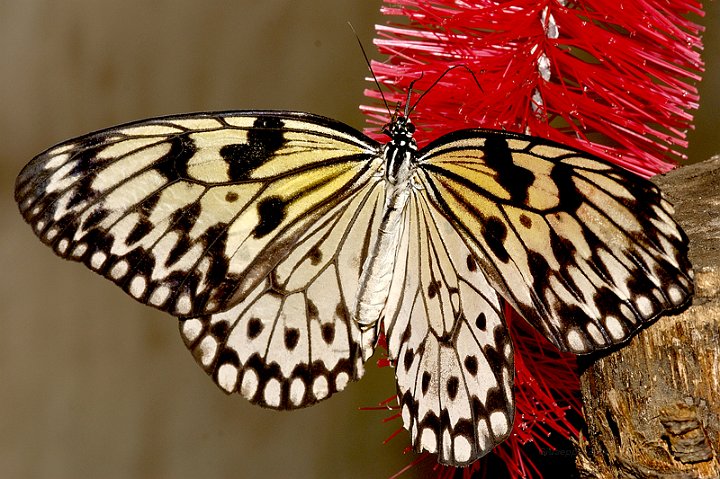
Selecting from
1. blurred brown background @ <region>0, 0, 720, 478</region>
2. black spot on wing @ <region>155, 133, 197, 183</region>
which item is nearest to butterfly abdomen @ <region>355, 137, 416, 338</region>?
black spot on wing @ <region>155, 133, 197, 183</region>

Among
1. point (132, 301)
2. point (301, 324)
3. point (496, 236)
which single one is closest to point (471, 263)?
point (496, 236)

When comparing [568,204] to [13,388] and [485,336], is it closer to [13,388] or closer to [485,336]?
[485,336]

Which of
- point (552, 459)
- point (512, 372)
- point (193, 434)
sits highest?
point (512, 372)

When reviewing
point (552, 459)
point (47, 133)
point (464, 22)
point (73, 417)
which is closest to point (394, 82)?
point (464, 22)

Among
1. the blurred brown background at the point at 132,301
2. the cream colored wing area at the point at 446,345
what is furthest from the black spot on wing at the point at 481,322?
the blurred brown background at the point at 132,301

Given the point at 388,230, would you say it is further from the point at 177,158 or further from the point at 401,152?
the point at 177,158

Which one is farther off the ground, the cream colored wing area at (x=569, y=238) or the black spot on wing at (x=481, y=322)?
the cream colored wing area at (x=569, y=238)

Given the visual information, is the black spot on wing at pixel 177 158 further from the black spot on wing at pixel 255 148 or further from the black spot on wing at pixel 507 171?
the black spot on wing at pixel 507 171
